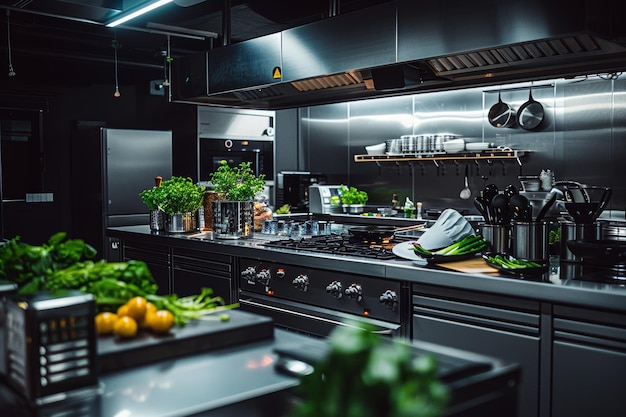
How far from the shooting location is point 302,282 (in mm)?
3635

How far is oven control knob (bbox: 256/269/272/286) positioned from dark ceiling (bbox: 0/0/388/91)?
6.64ft

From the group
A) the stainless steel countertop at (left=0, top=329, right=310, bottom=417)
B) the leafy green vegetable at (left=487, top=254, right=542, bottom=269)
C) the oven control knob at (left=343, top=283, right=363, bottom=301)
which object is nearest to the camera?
the stainless steel countertop at (left=0, top=329, right=310, bottom=417)

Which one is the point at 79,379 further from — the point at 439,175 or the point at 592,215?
the point at 439,175

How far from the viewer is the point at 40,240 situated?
310 inches

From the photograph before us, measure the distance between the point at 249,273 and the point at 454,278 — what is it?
1526 mm

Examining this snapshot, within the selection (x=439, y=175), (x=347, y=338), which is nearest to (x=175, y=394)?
(x=347, y=338)

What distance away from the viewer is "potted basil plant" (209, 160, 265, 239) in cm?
439

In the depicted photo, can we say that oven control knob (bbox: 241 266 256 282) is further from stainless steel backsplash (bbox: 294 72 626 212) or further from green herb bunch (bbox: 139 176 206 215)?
stainless steel backsplash (bbox: 294 72 626 212)

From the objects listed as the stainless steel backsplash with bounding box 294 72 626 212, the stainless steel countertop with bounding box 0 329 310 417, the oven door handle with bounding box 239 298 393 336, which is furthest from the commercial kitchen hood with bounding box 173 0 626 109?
the stainless steel backsplash with bounding box 294 72 626 212

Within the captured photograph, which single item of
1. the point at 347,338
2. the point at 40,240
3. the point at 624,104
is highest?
the point at 624,104

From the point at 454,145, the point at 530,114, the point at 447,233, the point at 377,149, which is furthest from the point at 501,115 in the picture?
the point at 447,233

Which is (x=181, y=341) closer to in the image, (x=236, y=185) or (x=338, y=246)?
(x=338, y=246)

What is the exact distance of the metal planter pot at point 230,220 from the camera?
438 cm

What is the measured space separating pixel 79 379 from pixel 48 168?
7.13 m
